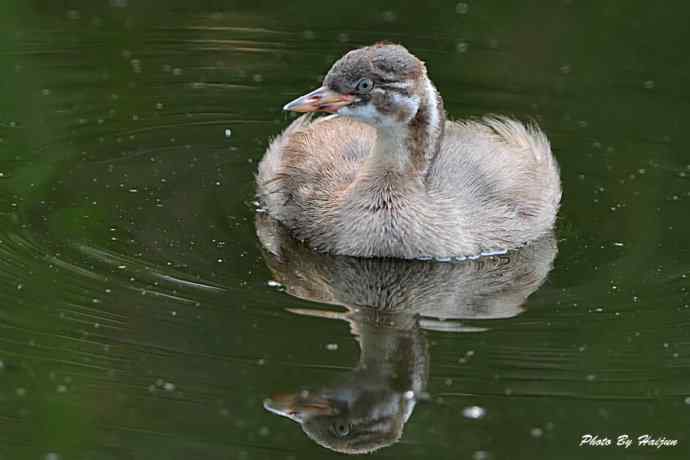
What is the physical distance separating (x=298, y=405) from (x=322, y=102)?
2.15 meters

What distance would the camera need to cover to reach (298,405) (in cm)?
722

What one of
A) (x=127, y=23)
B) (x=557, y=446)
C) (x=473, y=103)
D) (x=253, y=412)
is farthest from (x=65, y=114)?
(x=557, y=446)

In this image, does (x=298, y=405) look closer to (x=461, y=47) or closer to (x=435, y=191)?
(x=435, y=191)

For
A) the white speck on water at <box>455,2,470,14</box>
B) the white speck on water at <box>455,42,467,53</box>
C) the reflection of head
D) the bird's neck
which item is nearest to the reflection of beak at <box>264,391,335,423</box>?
the reflection of head

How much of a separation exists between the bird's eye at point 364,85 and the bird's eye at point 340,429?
2343mm

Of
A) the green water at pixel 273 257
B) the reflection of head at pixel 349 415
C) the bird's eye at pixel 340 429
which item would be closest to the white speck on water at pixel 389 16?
the green water at pixel 273 257

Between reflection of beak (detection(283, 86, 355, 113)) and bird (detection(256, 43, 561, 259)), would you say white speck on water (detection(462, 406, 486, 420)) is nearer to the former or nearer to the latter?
bird (detection(256, 43, 561, 259))

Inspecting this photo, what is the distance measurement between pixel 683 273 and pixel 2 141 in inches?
170

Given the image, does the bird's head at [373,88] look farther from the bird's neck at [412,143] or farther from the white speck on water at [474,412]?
the white speck on water at [474,412]

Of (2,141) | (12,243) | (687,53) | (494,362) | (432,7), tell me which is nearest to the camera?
(494,362)

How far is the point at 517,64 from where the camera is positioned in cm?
1217

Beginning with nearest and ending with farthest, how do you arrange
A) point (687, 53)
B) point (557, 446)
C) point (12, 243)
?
point (557, 446) < point (12, 243) < point (687, 53)

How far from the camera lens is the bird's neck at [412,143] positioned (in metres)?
9.15

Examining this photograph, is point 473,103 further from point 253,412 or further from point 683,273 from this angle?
point 253,412
